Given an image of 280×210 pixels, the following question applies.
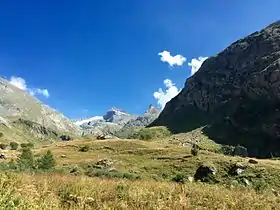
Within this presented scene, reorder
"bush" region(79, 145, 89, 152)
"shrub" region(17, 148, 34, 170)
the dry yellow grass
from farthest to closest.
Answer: "bush" region(79, 145, 89, 152), "shrub" region(17, 148, 34, 170), the dry yellow grass

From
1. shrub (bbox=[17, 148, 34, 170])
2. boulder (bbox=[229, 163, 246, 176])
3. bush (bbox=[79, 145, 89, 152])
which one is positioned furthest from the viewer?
bush (bbox=[79, 145, 89, 152])

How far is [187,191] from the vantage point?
1319 cm

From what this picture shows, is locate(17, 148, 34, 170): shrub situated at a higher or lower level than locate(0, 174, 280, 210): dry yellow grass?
higher

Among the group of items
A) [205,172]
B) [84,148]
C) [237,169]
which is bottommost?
[205,172]

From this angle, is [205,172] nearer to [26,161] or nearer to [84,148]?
[26,161]

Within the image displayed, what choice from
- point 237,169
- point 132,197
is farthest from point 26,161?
point 132,197

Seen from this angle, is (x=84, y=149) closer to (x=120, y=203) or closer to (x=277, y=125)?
(x=120, y=203)

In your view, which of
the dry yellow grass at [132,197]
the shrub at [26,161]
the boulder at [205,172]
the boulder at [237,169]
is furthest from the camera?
the boulder at [237,169]

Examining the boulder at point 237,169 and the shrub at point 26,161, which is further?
the boulder at point 237,169

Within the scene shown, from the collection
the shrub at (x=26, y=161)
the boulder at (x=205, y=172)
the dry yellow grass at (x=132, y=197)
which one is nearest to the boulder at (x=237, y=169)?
the boulder at (x=205, y=172)

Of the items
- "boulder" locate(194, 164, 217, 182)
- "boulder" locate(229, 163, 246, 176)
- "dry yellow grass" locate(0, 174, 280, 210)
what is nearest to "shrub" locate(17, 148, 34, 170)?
"boulder" locate(194, 164, 217, 182)


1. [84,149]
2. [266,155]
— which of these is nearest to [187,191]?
[84,149]

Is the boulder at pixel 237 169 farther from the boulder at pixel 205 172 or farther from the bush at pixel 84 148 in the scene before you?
the bush at pixel 84 148

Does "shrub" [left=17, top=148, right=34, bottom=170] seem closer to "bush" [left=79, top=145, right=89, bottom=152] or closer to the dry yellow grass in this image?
"bush" [left=79, top=145, right=89, bottom=152]
